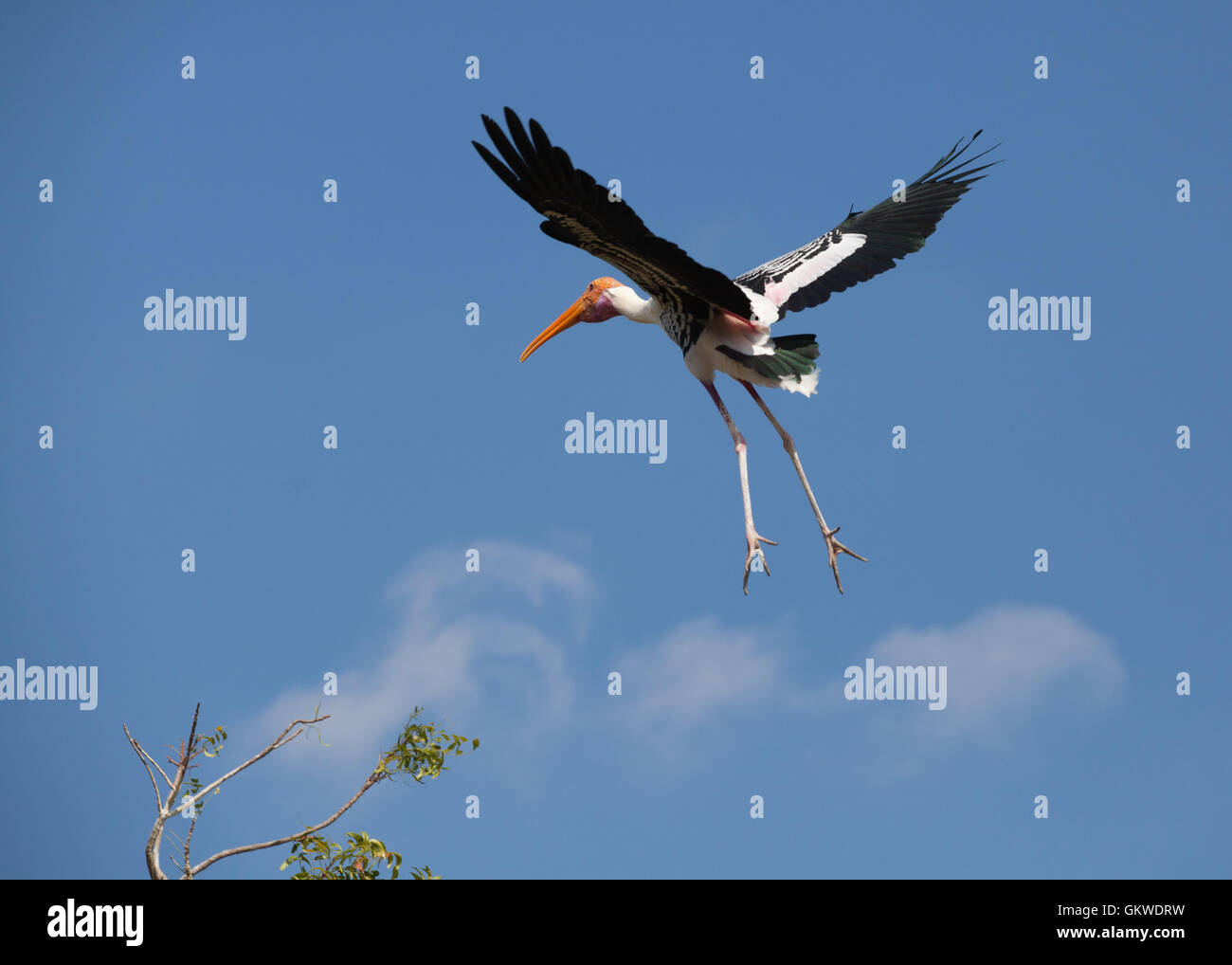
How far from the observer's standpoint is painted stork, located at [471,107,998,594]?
27.7 ft

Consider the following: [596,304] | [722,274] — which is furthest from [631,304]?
[722,274]

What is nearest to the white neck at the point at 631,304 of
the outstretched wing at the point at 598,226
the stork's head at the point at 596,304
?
the stork's head at the point at 596,304

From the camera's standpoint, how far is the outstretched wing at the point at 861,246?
1080 centimetres

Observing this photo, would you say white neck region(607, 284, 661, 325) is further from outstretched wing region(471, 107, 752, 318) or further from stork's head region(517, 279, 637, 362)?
outstretched wing region(471, 107, 752, 318)

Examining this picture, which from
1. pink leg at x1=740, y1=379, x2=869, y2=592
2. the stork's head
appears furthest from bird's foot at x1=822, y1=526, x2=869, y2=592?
the stork's head

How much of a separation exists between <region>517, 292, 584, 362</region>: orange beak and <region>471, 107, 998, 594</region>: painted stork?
11 millimetres

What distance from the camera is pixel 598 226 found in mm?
8820

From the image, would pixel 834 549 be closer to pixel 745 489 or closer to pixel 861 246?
pixel 745 489

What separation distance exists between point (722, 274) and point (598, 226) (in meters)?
0.96

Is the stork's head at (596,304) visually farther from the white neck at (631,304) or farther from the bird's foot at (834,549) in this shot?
the bird's foot at (834,549)
